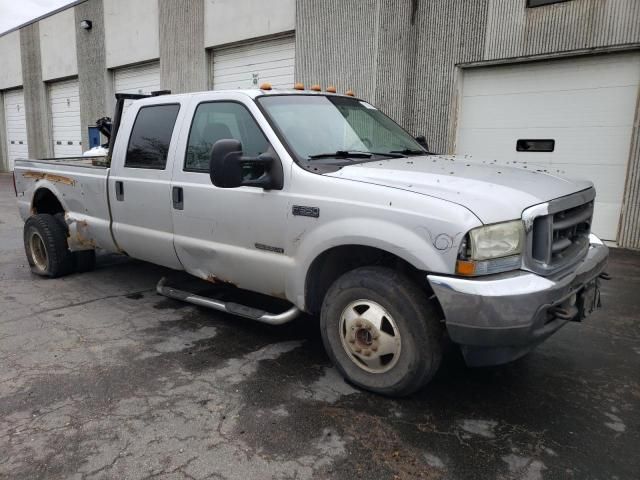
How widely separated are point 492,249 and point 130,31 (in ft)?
51.0

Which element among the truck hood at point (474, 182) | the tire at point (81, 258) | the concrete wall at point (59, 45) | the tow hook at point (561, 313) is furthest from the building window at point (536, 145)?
the concrete wall at point (59, 45)

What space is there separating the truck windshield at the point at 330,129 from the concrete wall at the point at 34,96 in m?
19.4

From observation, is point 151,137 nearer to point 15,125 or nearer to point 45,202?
point 45,202

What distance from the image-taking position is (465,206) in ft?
9.01

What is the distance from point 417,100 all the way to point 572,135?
262 centimetres

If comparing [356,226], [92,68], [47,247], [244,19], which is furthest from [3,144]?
[356,226]

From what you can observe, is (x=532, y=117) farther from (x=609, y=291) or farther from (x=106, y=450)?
(x=106, y=450)

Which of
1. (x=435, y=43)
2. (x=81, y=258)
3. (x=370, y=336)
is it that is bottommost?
(x=81, y=258)

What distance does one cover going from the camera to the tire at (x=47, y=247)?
573cm

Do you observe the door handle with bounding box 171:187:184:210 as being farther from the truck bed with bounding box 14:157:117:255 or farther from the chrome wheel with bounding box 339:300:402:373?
the chrome wheel with bounding box 339:300:402:373

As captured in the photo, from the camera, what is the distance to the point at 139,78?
15609 mm

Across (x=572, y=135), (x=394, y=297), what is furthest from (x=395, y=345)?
(x=572, y=135)

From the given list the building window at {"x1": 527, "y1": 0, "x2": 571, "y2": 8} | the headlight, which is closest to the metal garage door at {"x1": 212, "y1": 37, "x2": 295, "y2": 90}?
the building window at {"x1": 527, "y1": 0, "x2": 571, "y2": 8}

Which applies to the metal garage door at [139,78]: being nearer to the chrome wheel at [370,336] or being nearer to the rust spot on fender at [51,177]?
the rust spot on fender at [51,177]
